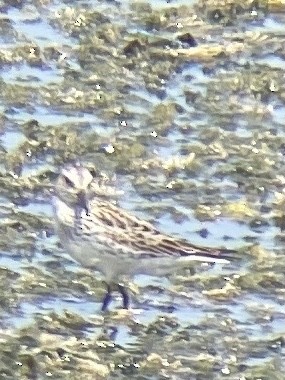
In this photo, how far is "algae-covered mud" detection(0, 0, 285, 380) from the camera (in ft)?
30.0

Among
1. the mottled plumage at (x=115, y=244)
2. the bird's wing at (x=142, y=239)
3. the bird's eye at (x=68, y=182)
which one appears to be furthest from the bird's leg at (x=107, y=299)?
the bird's eye at (x=68, y=182)

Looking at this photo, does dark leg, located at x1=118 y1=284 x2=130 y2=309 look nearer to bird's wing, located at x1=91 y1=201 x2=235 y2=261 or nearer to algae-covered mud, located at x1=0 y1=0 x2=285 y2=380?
algae-covered mud, located at x1=0 y1=0 x2=285 y2=380

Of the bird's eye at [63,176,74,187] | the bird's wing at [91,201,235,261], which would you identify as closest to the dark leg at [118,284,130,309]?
the bird's wing at [91,201,235,261]

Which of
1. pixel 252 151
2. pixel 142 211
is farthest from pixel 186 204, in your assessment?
pixel 252 151

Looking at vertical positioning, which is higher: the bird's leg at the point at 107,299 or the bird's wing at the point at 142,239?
the bird's wing at the point at 142,239

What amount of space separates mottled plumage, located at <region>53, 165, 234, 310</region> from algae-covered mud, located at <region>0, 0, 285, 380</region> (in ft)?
0.63

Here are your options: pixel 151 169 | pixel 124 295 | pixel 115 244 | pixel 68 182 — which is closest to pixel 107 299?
pixel 124 295

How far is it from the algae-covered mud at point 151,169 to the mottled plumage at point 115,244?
0.19m

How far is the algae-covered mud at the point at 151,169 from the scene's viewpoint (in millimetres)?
9133

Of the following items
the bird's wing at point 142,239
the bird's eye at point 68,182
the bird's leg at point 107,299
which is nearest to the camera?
the bird's wing at point 142,239

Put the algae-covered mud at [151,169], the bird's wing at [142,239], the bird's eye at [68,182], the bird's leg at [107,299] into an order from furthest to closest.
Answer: the bird's eye at [68,182] → the bird's leg at [107,299] → the bird's wing at [142,239] → the algae-covered mud at [151,169]

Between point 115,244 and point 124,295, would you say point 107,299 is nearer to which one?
point 124,295

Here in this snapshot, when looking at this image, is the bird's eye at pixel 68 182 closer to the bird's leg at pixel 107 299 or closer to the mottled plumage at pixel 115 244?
the mottled plumage at pixel 115 244

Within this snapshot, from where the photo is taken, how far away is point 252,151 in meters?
12.0
